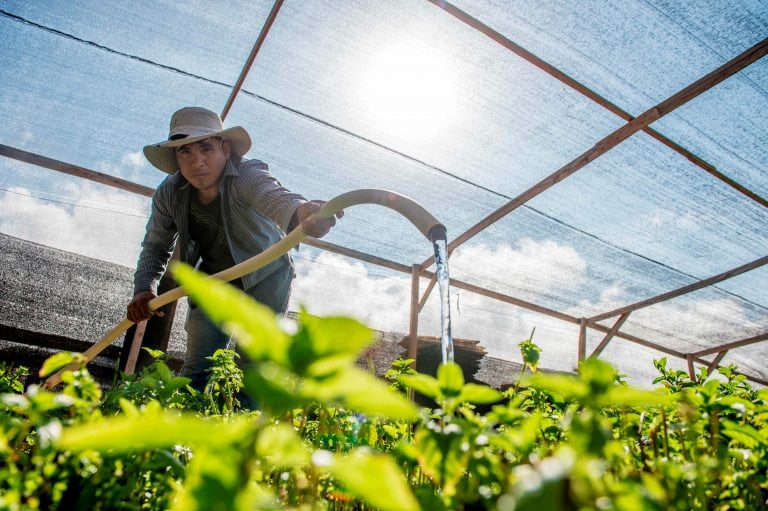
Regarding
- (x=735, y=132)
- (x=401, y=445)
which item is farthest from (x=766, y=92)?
(x=401, y=445)

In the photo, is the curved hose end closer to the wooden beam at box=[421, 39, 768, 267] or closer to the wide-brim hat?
the wide-brim hat

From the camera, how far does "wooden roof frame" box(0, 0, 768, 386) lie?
3.19 metres

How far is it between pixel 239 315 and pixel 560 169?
4.50 m

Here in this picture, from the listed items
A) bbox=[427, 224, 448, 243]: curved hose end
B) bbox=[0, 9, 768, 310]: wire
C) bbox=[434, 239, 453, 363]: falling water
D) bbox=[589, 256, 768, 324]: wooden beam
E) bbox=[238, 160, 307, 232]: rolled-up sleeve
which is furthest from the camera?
bbox=[589, 256, 768, 324]: wooden beam

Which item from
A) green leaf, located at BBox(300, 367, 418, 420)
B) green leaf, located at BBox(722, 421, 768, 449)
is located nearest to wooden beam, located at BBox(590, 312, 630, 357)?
green leaf, located at BBox(722, 421, 768, 449)

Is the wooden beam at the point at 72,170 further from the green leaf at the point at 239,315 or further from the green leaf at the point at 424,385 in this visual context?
the green leaf at the point at 239,315

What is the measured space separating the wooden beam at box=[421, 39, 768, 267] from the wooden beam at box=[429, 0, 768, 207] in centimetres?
13

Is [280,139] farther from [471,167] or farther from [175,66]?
[471,167]

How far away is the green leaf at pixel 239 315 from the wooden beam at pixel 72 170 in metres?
4.68

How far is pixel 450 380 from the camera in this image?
1.73ft

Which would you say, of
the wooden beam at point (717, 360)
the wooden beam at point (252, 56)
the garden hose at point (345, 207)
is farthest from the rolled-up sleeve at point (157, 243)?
the wooden beam at point (717, 360)

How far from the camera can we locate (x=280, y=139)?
14.0ft

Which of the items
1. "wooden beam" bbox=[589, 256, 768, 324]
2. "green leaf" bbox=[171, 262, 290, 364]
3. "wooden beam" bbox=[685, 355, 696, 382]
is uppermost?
"wooden beam" bbox=[589, 256, 768, 324]

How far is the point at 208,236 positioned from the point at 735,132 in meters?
4.03
